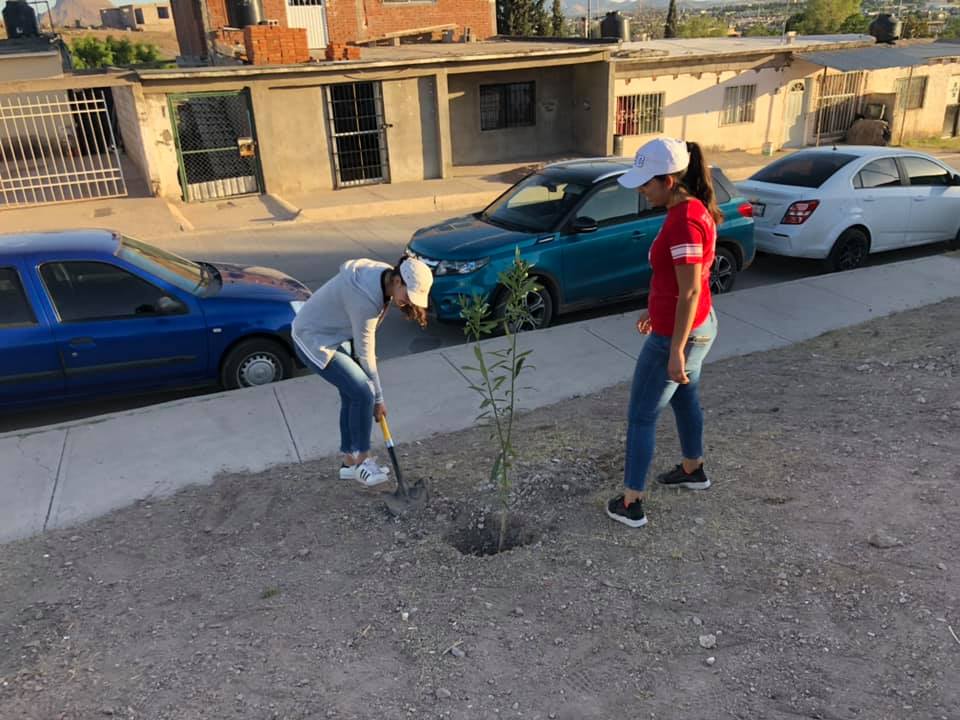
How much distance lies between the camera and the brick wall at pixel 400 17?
21984 mm

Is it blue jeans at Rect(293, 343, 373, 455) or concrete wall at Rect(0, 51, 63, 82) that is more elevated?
concrete wall at Rect(0, 51, 63, 82)

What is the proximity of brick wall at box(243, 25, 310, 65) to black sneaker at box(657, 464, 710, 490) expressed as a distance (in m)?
14.7

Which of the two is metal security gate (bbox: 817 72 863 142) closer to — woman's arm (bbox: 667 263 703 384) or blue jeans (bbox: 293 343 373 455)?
woman's arm (bbox: 667 263 703 384)

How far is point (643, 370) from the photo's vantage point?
3.86 m

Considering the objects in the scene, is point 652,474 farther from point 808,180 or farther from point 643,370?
point 808,180

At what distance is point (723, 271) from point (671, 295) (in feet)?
17.6

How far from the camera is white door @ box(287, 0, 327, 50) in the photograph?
70.7ft

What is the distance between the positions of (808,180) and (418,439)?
6.72 metres

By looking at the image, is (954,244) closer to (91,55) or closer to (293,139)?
(293,139)

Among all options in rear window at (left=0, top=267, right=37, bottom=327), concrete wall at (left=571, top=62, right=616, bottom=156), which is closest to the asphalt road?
rear window at (left=0, top=267, right=37, bottom=327)

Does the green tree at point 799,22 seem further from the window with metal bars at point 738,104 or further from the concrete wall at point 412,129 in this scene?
the concrete wall at point 412,129

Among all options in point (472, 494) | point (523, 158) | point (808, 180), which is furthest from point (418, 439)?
point (523, 158)

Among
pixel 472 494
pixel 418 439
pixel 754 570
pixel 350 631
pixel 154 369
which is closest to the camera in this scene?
pixel 350 631

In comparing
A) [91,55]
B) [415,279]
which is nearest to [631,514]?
[415,279]
